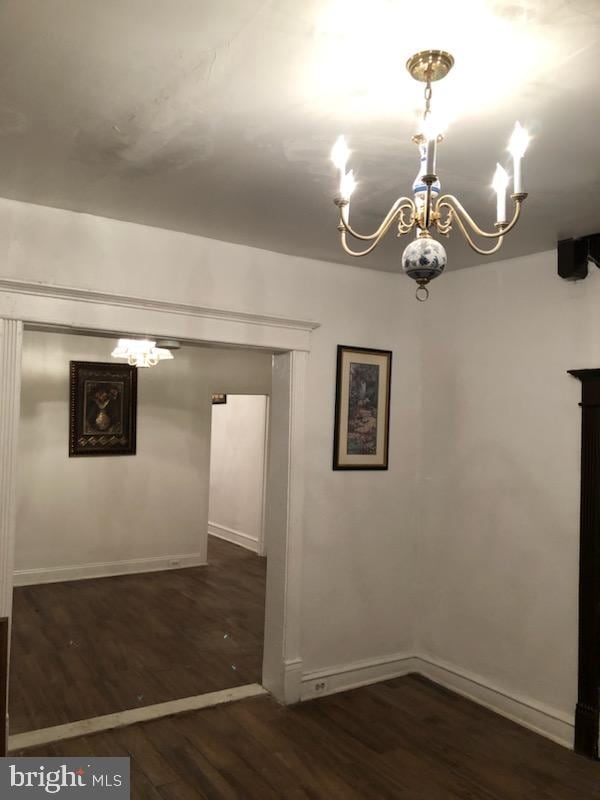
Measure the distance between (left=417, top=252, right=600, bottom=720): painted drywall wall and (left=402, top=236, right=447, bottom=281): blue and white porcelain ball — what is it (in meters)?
2.05

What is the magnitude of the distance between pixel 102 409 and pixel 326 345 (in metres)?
3.49

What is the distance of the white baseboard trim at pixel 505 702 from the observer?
346cm

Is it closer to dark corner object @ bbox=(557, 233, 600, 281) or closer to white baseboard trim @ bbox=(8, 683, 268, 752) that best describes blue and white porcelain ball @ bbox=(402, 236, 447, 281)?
dark corner object @ bbox=(557, 233, 600, 281)

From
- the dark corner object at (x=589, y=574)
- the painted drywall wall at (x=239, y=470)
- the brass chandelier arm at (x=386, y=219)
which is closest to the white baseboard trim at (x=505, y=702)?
the dark corner object at (x=589, y=574)

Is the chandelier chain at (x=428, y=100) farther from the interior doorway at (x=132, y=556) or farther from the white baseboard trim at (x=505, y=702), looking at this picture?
the interior doorway at (x=132, y=556)

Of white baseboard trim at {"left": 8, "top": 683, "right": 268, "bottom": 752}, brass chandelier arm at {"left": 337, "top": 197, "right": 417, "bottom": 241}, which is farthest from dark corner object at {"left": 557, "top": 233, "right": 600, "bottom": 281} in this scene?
white baseboard trim at {"left": 8, "top": 683, "right": 268, "bottom": 752}

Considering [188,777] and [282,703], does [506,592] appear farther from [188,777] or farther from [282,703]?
[188,777]

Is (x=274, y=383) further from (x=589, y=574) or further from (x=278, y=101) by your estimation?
(x=278, y=101)

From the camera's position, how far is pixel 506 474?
3838 millimetres

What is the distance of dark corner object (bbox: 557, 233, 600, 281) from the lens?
10.9 feet

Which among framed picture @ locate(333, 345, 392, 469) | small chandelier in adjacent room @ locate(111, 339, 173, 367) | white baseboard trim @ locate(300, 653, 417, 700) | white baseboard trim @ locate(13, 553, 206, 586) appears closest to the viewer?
white baseboard trim @ locate(300, 653, 417, 700)

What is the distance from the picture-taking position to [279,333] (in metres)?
3.79

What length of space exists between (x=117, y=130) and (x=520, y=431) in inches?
107

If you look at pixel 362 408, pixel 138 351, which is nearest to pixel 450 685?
pixel 362 408
